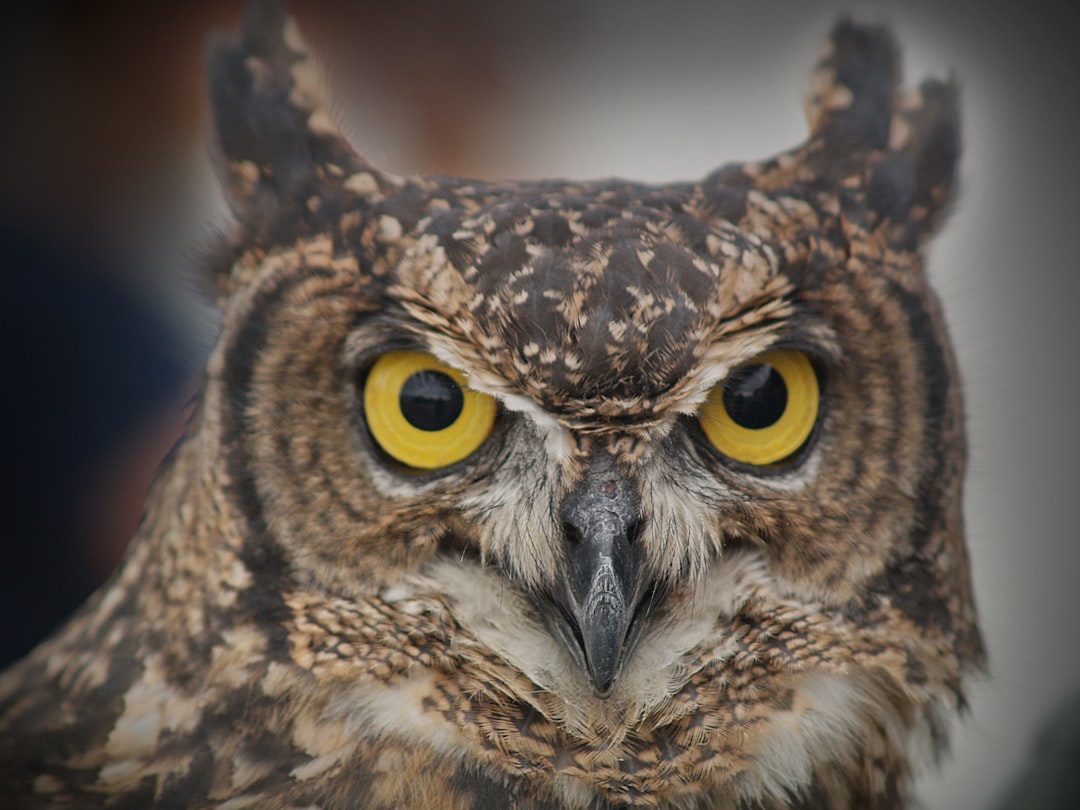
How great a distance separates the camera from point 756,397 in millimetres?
700

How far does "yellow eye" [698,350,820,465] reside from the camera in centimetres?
Result: 69

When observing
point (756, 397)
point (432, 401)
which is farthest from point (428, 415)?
point (756, 397)

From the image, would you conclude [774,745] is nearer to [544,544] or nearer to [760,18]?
[544,544]

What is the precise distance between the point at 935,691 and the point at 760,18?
0.75 meters

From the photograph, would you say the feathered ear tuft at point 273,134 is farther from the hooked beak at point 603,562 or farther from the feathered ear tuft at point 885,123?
the feathered ear tuft at point 885,123

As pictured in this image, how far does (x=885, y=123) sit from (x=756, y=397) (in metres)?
0.40

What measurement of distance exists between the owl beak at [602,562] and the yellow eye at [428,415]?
0.11m

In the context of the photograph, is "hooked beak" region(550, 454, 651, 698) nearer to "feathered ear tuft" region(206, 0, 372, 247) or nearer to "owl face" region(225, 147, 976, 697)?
"owl face" region(225, 147, 976, 697)

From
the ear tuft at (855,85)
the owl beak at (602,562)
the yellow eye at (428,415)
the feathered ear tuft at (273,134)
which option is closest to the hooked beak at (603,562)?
the owl beak at (602,562)

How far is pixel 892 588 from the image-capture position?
771mm

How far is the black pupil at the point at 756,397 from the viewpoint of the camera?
690mm

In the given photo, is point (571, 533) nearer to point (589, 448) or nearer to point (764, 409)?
point (589, 448)

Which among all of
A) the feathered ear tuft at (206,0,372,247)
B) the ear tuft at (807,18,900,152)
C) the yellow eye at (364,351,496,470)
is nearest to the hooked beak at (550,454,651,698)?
the yellow eye at (364,351,496,470)

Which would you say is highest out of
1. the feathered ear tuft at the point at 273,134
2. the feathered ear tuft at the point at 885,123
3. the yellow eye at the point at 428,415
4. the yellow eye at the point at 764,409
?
the feathered ear tuft at the point at 885,123
